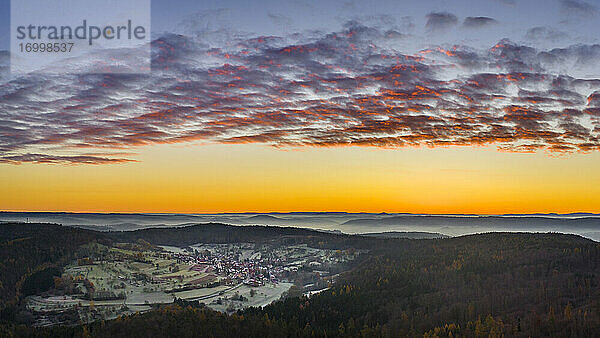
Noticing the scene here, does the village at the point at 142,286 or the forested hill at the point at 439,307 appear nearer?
the forested hill at the point at 439,307

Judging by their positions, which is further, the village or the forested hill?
the village

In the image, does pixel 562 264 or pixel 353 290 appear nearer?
pixel 562 264

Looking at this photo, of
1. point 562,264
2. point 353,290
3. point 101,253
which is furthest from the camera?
point 101,253

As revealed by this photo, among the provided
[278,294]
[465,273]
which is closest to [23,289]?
[278,294]

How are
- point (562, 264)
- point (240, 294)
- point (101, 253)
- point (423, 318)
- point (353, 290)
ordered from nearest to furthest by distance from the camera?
point (423, 318) → point (562, 264) → point (353, 290) → point (240, 294) → point (101, 253)

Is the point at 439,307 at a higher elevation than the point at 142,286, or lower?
higher

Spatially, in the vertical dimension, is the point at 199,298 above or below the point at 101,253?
below

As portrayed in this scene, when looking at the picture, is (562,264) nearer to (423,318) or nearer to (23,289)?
(423,318)

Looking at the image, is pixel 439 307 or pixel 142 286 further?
pixel 142 286
